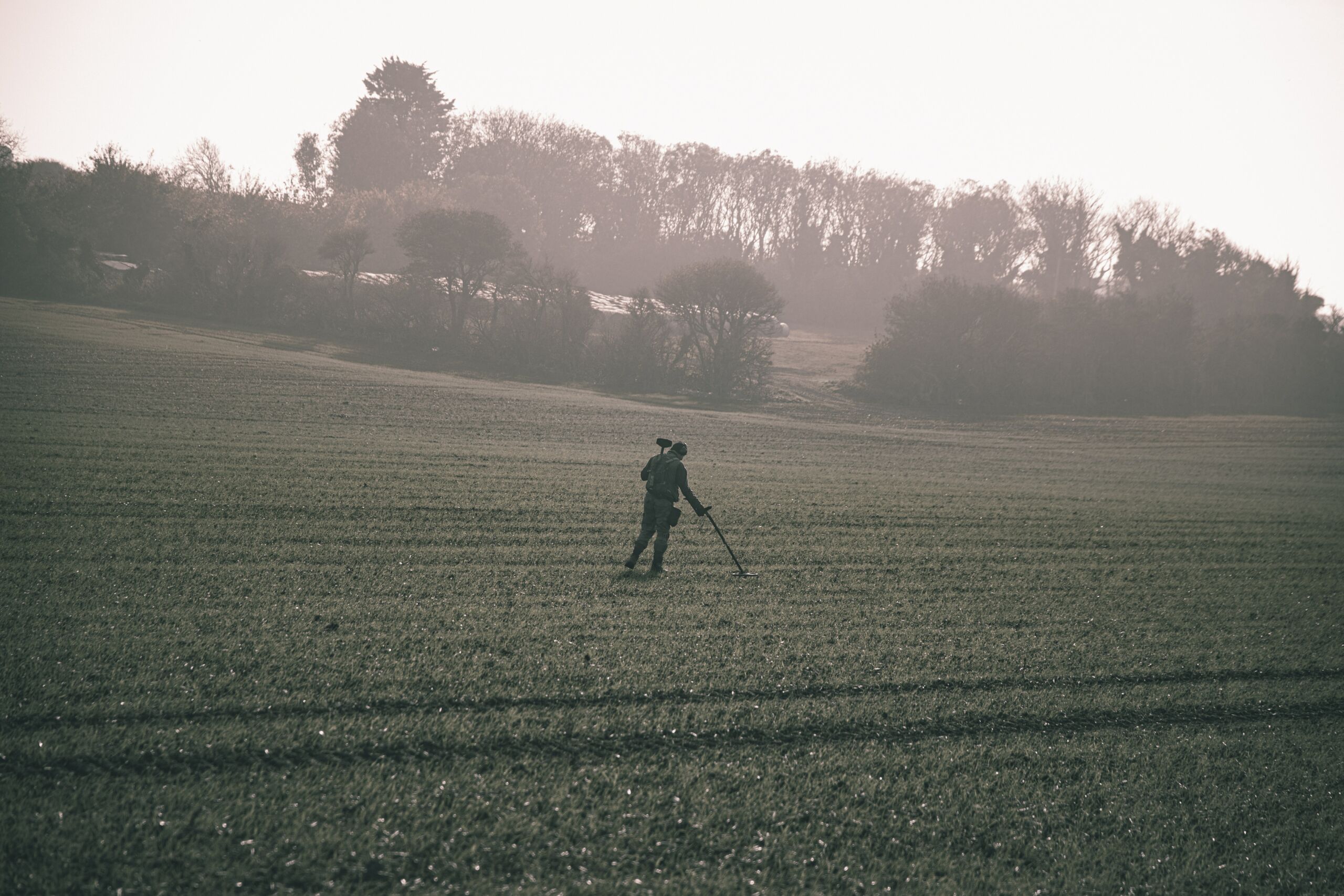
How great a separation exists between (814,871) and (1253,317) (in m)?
69.2

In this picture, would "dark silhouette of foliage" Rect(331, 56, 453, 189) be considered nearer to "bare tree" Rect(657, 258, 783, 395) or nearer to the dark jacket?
"bare tree" Rect(657, 258, 783, 395)

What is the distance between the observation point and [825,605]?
12539 mm

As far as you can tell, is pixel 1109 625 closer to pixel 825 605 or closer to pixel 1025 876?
pixel 825 605

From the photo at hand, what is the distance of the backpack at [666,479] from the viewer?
1339cm

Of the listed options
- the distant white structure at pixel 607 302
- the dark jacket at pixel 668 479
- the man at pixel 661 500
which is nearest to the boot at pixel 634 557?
the man at pixel 661 500

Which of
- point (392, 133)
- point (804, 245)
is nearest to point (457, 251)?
point (392, 133)

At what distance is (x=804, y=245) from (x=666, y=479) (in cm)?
8808

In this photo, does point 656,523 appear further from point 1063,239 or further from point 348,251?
point 1063,239

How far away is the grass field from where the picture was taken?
634cm

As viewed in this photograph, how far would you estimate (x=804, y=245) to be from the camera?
97250mm

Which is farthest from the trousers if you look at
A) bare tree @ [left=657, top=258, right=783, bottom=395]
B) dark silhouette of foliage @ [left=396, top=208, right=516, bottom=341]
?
dark silhouette of foliage @ [left=396, top=208, right=516, bottom=341]

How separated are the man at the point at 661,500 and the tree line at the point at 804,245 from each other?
37769mm

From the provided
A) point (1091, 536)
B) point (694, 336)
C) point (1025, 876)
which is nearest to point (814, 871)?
point (1025, 876)

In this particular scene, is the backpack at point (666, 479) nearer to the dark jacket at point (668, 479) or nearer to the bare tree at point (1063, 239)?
the dark jacket at point (668, 479)
